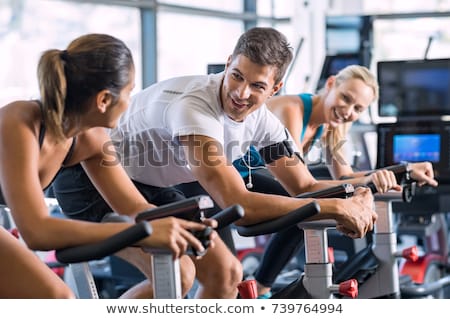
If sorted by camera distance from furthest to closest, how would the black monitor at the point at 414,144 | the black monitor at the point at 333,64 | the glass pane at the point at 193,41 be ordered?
1. the glass pane at the point at 193,41
2. the black monitor at the point at 333,64
3. the black monitor at the point at 414,144

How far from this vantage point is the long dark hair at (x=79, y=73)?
68.9 inches

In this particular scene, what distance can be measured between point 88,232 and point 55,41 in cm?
389

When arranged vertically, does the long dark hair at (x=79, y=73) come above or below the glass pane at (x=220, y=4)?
below

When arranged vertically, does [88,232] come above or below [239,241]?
above

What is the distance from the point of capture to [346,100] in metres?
3.20

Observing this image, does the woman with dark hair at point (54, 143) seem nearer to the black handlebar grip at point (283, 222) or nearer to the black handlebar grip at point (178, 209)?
the black handlebar grip at point (178, 209)

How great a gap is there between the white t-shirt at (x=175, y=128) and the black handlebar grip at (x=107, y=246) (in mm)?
645

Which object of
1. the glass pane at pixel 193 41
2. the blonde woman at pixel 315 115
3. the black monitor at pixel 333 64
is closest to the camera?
the blonde woman at pixel 315 115

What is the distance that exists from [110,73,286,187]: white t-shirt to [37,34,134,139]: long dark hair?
1.43 ft

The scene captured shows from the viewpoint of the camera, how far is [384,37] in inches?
258

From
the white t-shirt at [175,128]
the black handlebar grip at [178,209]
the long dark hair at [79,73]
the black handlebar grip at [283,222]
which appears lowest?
the black handlebar grip at [283,222]

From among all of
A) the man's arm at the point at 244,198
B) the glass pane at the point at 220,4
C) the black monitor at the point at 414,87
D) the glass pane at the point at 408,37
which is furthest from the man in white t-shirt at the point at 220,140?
the glass pane at the point at 408,37

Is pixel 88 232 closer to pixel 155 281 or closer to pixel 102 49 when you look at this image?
pixel 155 281
